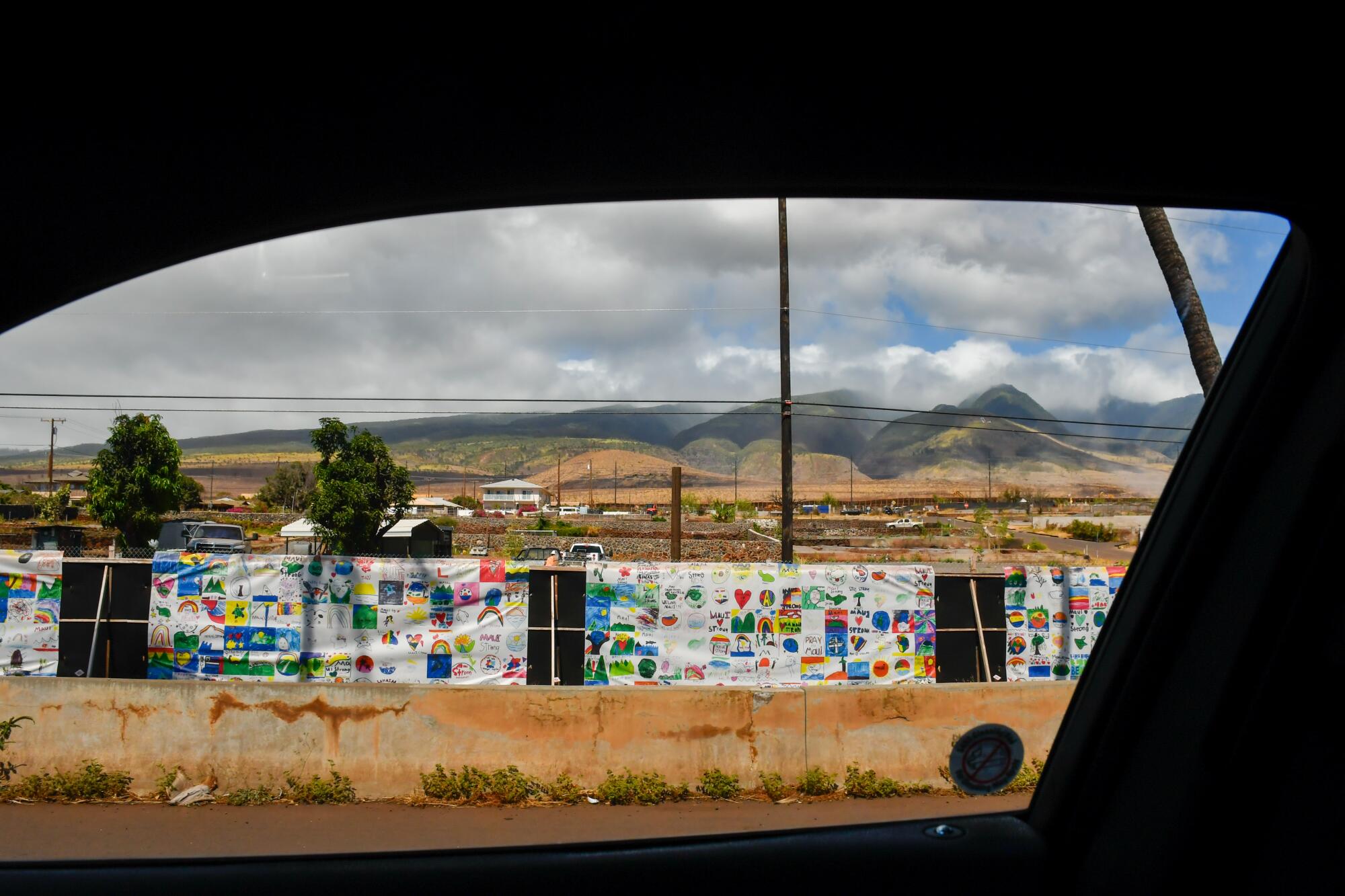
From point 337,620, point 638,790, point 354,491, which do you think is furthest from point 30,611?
point 354,491

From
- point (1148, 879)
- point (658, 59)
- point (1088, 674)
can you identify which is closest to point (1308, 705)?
point (1148, 879)

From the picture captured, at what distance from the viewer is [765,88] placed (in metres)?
2.06

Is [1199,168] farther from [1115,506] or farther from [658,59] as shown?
[1115,506]

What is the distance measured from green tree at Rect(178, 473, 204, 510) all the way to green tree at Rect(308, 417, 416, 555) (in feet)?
10.3

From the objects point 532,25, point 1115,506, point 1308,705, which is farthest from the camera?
point 1115,506

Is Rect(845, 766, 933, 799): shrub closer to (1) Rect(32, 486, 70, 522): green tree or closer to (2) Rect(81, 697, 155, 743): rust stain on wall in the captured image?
(2) Rect(81, 697, 155, 743): rust stain on wall

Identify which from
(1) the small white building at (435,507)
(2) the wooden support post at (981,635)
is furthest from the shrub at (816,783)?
(1) the small white building at (435,507)

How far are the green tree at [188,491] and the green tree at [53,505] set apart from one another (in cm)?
206

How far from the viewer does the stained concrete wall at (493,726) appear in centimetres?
726

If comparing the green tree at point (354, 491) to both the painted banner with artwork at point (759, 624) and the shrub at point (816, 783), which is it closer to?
the painted banner with artwork at point (759, 624)

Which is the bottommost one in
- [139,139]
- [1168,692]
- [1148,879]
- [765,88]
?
[1148,879]

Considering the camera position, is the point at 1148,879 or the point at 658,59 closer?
the point at 658,59

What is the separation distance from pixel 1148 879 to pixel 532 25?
2.21 m

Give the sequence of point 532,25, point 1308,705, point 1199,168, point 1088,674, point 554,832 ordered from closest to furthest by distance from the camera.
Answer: point 532,25, point 1308,705, point 1199,168, point 1088,674, point 554,832
